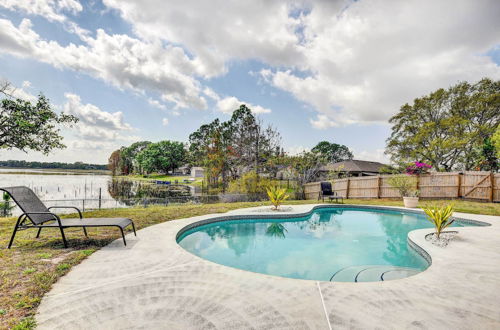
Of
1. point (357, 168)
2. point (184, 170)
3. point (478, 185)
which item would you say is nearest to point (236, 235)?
point (478, 185)

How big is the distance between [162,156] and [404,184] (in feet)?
173

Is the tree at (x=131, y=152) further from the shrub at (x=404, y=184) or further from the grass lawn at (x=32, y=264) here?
the grass lawn at (x=32, y=264)

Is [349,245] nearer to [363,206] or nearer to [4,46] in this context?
[363,206]

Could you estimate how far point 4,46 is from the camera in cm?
704

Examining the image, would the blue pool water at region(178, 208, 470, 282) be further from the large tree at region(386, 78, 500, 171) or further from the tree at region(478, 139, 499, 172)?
the large tree at region(386, 78, 500, 171)

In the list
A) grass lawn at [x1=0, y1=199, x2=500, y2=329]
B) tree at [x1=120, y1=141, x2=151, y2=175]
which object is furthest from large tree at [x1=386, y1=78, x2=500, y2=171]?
tree at [x1=120, y1=141, x2=151, y2=175]

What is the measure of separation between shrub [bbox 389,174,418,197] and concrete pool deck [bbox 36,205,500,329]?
11.0m

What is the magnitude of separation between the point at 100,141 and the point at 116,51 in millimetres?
16963

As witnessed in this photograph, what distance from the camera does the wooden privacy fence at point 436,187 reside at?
1164 cm

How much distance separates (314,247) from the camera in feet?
18.5

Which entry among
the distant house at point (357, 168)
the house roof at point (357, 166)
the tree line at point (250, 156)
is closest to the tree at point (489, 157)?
the tree line at point (250, 156)

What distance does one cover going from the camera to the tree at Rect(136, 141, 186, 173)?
179ft

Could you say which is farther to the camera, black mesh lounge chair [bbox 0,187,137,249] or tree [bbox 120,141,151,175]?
tree [bbox 120,141,151,175]

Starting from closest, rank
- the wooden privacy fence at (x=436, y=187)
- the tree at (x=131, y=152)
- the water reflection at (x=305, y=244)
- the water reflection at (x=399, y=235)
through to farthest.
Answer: the water reflection at (x=305, y=244)
the water reflection at (x=399, y=235)
the wooden privacy fence at (x=436, y=187)
the tree at (x=131, y=152)
